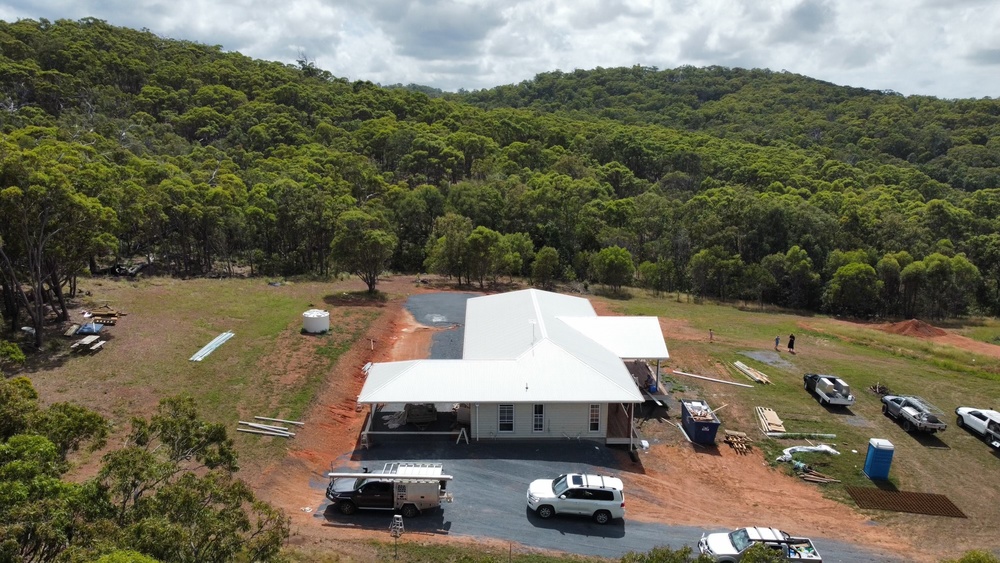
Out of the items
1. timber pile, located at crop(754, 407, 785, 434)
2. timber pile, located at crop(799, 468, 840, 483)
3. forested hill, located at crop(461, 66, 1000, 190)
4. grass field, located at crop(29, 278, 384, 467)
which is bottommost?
timber pile, located at crop(799, 468, 840, 483)

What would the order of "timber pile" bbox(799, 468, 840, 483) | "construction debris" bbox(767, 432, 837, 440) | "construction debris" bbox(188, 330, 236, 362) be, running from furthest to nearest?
"construction debris" bbox(188, 330, 236, 362) < "construction debris" bbox(767, 432, 837, 440) < "timber pile" bbox(799, 468, 840, 483)

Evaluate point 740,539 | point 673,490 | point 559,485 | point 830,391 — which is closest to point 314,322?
point 559,485

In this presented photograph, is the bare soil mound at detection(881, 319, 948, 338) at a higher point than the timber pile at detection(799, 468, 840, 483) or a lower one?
higher

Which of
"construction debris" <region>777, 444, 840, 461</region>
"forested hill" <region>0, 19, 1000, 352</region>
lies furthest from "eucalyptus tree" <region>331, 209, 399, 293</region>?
"construction debris" <region>777, 444, 840, 461</region>

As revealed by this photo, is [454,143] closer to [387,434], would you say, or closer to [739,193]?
[739,193]

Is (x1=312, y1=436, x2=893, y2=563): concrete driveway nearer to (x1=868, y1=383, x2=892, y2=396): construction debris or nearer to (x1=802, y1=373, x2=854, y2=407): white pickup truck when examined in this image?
(x1=802, y1=373, x2=854, y2=407): white pickup truck

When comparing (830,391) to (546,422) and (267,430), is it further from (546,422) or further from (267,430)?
(267,430)

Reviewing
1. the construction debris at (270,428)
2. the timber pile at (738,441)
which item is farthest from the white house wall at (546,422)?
the construction debris at (270,428)
